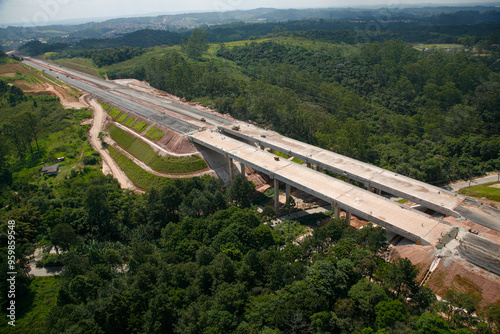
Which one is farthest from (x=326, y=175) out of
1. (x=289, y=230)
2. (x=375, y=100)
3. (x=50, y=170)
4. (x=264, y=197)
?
(x=50, y=170)

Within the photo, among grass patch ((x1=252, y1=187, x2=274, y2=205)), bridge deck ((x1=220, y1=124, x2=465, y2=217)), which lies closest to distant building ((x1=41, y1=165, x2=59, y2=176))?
bridge deck ((x1=220, y1=124, x2=465, y2=217))

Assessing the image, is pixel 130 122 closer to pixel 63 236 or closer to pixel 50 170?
pixel 50 170

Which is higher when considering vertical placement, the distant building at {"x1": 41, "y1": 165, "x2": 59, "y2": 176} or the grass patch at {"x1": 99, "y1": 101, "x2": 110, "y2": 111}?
the grass patch at {"x1": 99, "y1": 101, "x2": 110, "y2": 111}

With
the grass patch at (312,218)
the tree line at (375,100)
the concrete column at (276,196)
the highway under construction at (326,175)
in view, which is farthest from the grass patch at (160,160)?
the tree line at (375,100)

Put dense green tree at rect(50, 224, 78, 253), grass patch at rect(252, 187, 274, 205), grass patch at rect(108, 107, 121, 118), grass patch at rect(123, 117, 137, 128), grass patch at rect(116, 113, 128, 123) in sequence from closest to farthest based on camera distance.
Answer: dense green tree at rect(50, 224, 78, 253), grass patch at rect(252, 187, 274, 205), grass patch at rect(123, 117, 137, 128), grass patch at rect(116, 113, 128, 123), grass patch at rect(108, 107, 121, 118)

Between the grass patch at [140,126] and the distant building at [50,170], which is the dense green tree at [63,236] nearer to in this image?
the distant building at [50,170]

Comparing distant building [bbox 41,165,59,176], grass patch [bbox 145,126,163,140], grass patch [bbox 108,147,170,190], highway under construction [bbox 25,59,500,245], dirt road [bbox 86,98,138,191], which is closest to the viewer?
highway under construction [bbox 25,59,500,245]

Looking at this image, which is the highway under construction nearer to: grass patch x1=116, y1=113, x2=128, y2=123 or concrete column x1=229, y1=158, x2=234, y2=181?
concrete column x1=229, y1=158, x2=234, y2=181
